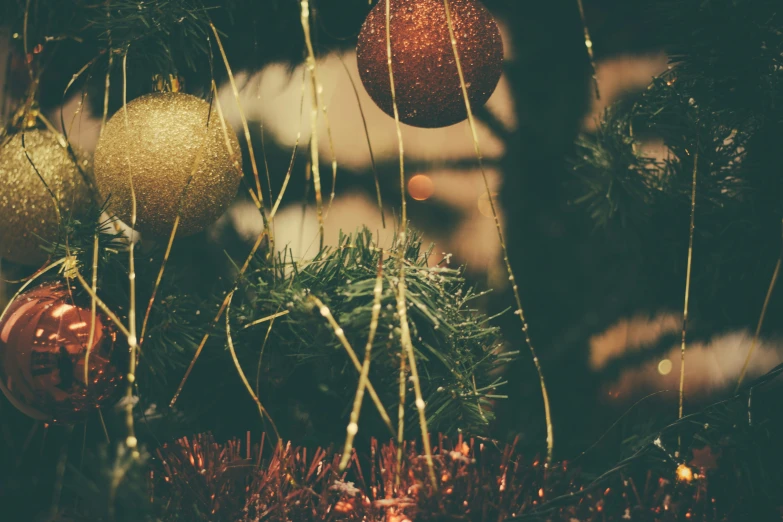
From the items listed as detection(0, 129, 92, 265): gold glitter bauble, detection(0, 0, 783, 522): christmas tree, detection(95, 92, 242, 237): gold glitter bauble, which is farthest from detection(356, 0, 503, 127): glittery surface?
detection(0, 129, 92, 265): gold glitter bauble

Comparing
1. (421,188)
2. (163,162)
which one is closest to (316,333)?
(163,162)

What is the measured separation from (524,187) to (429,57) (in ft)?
0.74

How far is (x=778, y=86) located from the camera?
0.32 meters

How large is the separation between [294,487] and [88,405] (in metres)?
0.15

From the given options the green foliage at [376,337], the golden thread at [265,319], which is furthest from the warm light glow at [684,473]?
the golden thread at [265,319]

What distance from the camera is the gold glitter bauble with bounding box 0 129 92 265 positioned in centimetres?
38

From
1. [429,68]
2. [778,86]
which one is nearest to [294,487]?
Answer: [429,68]

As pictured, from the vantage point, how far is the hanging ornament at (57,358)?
1.11 feet

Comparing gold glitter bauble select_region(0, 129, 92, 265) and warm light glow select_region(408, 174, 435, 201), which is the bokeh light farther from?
gold glitter bauble select_region(0, 129, 92, 265)

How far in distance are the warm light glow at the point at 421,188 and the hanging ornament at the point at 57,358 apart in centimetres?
29

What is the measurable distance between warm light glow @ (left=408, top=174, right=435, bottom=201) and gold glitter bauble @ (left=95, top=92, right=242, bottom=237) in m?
0.21

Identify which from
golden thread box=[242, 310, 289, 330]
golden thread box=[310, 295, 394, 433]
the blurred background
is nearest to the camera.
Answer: golden thread box=[310, 295, 394, 433]

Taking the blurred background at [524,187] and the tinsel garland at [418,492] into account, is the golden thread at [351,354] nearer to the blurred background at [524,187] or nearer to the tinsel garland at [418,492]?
the tinsel garland at [418,492]

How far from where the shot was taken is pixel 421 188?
53 cm
